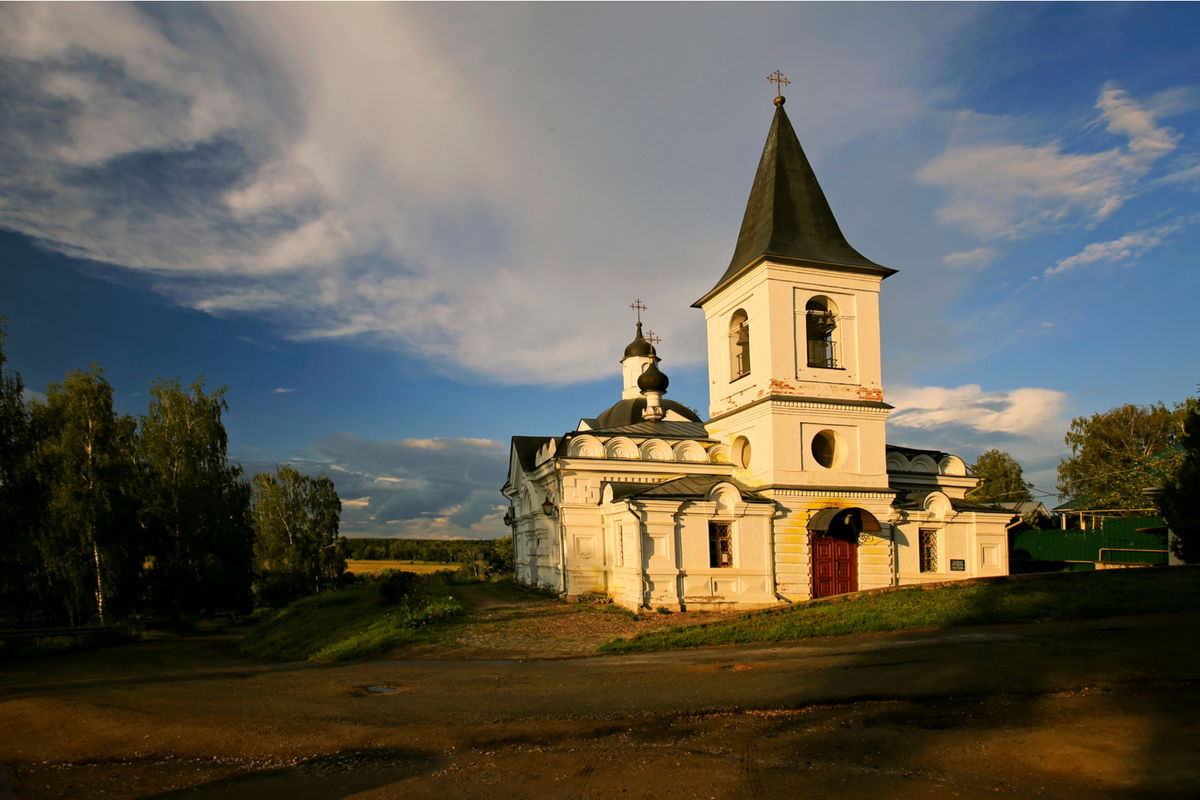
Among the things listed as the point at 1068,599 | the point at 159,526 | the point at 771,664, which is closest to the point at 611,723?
the point at 771,664

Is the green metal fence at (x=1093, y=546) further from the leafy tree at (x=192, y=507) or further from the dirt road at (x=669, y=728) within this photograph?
the leafy tree at (x=192, y=507)

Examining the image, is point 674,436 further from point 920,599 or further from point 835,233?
point 920,599

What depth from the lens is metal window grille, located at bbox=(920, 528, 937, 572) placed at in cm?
2086

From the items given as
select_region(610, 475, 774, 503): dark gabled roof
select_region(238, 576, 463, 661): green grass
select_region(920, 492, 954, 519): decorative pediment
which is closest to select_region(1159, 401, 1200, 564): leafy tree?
select_region(920, 492, 954, 519): decorative pediment

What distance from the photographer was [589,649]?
13273 millimetres

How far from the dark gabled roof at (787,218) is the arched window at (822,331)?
4.30ft

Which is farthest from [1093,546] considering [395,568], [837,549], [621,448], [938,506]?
[395,568]

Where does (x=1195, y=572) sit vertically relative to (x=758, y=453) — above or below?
below

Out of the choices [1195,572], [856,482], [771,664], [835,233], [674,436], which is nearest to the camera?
[771,664]

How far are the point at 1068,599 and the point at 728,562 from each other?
7444mm

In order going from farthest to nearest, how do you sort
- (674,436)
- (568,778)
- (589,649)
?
(674,436), (589,649), (568,778)

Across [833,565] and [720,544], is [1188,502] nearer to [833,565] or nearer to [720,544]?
[833,565]

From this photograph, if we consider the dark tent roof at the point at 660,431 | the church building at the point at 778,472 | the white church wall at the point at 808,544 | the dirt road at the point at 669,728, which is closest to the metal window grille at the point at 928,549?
the church building at the point at 778,472

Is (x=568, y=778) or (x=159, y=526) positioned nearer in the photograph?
(x=568, y=778)
